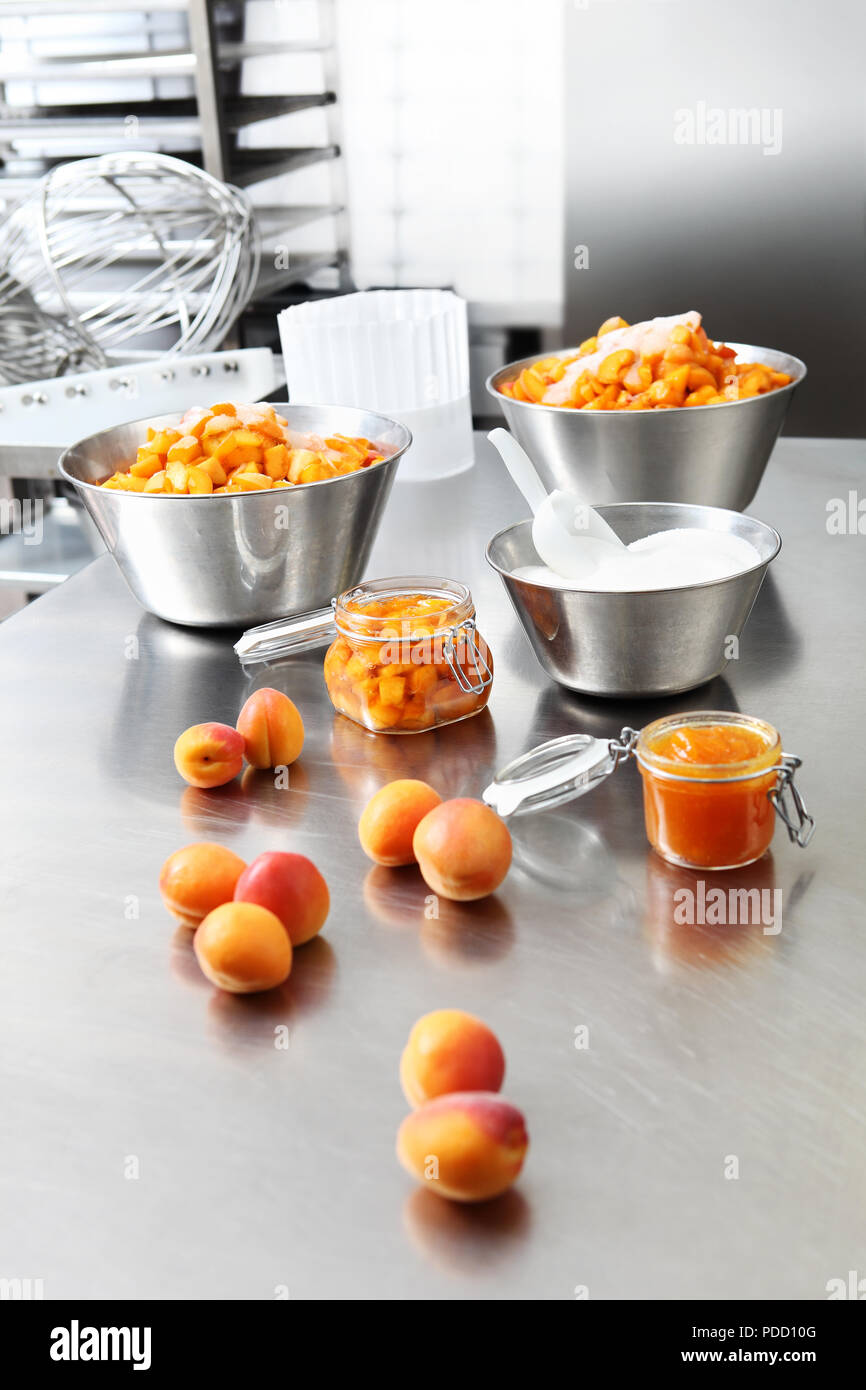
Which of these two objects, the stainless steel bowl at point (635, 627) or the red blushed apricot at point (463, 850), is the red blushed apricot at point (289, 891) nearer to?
the red blushed apricot at point (463, 850)

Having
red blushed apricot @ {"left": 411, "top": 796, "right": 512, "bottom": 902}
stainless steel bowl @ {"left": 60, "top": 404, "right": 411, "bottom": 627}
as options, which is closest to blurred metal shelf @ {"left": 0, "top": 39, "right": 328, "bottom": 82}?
stainless steel bowl @ {"left": 60, "top": 404, "right": 411, "bottom": 627}

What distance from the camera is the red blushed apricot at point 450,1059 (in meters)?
0.61

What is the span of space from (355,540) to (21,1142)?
0.72m

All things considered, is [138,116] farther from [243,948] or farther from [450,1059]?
[450,1059]

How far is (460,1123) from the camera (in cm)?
57

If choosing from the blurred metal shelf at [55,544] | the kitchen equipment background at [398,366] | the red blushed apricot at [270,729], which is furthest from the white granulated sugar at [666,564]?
the blurred metal shelf at [55,544]

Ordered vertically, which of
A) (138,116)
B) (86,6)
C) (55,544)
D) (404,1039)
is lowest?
(55,544)

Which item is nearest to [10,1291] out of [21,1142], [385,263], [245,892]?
[21,1142]

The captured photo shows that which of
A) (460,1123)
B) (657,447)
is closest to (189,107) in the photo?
(657,447)

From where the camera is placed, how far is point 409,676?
1004 mm

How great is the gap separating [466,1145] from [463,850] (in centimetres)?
23

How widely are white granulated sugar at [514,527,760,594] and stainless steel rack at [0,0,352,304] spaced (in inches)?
88.2

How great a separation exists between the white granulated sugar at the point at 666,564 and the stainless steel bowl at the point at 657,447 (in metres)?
0.25
